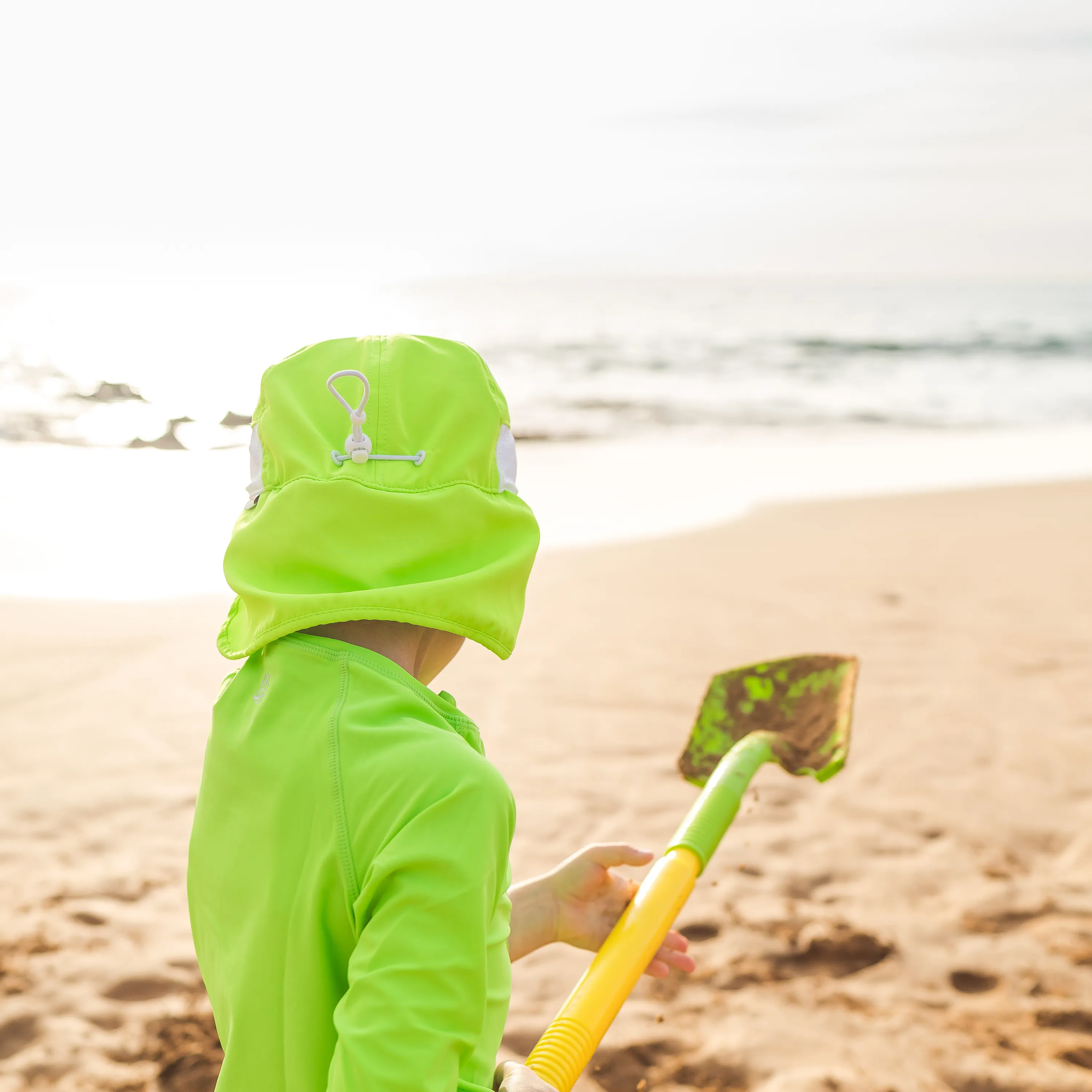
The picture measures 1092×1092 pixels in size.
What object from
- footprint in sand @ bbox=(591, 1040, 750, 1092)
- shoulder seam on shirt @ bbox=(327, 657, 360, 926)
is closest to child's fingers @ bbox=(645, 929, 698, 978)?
footprint in sand @ bbox=(591, 1040, 750, 1092)

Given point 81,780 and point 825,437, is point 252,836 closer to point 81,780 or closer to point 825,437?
point 81,780

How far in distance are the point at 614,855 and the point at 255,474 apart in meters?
0.92

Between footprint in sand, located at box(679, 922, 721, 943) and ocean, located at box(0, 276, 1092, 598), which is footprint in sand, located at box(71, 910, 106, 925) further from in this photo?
ocean, located at box(0, 276, 1092, 598)

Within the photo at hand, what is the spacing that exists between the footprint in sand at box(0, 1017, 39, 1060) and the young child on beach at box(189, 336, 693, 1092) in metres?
1.27

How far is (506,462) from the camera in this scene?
1.30m

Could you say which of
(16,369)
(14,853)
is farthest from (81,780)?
(16,369)

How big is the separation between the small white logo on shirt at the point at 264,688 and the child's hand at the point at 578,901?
0.71 meters

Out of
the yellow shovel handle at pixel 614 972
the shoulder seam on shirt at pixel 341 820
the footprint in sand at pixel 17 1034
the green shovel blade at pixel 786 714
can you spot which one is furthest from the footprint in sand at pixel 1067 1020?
the footprint in sand at pixel 17 1034

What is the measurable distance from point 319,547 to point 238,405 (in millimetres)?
11250

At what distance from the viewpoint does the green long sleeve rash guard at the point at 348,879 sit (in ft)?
3.39

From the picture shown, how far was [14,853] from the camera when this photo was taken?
3002 mm

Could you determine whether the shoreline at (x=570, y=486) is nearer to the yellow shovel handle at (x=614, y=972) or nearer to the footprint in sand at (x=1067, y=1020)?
the yellow shovel handle at (x=614, y=972)

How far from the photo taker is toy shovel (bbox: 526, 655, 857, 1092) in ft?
5.20

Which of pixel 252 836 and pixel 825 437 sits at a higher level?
pixel 252 836
